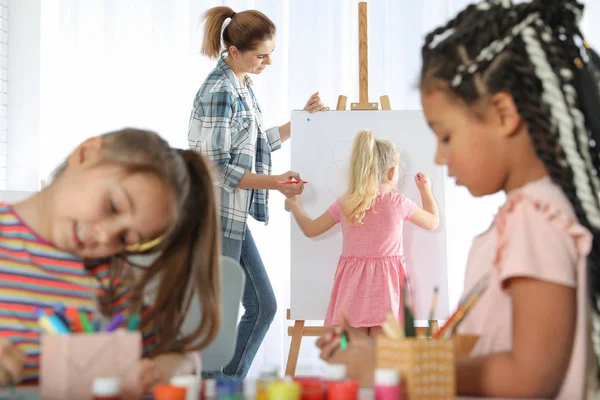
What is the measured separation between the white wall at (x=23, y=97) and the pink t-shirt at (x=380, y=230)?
7.27ft

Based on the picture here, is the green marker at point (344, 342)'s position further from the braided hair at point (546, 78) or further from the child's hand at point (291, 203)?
the child's hand at point (291, 203)

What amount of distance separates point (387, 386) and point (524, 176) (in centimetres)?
41

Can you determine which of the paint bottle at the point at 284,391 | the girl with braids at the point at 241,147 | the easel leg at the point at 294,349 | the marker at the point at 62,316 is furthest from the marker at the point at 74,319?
the easel leg at the point at 294,349

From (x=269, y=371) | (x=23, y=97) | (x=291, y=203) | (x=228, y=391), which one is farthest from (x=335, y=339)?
(x=23, y=97)

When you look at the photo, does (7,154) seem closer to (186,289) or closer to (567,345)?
(186,289)

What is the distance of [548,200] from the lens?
87 centimetres

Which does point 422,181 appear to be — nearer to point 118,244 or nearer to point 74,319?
point 118,244

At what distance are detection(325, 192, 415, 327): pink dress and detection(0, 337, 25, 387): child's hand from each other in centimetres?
218

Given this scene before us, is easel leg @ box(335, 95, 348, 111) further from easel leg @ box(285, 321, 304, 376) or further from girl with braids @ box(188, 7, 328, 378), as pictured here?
easel leg @ box(285, 321, 304, 376)

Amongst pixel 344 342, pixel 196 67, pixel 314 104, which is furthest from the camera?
pixel 196 67

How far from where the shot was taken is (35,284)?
110cm

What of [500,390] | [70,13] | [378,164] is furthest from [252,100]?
[500,390]

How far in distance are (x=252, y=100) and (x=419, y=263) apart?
1009mm

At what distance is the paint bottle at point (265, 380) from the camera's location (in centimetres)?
70
